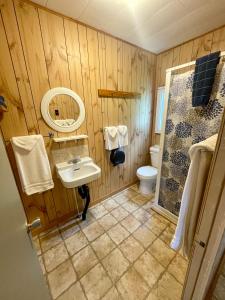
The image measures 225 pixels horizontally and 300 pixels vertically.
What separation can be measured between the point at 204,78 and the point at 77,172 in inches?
67.6

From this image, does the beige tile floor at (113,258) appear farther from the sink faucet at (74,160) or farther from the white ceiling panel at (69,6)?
the white ceiling panel at (69,6)

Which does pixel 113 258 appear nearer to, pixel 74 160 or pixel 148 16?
pixel 74 160

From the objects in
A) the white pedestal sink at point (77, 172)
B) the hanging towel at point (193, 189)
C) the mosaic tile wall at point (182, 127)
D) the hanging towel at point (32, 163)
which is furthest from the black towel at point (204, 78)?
the hanging towel at point (32, 163)

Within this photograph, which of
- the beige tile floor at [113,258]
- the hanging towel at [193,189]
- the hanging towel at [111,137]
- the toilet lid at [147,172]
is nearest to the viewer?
the hanging towel at [193,189]

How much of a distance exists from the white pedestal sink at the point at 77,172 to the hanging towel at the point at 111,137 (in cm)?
35

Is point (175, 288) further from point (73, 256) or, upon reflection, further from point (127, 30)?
point (127, 30)

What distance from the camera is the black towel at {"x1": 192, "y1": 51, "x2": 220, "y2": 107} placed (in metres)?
1.18

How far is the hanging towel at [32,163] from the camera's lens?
1.35m

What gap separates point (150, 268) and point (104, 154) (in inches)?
57.0

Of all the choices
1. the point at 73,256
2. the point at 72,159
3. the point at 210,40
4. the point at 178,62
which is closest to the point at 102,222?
the point at 73,256

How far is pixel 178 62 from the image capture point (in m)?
2.14

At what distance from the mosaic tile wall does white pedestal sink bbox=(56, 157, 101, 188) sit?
93 centimetres

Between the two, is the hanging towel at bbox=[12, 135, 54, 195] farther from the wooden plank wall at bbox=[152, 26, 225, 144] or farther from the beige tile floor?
the wooden plank wall at bbox=[152, 26, 225, 144]

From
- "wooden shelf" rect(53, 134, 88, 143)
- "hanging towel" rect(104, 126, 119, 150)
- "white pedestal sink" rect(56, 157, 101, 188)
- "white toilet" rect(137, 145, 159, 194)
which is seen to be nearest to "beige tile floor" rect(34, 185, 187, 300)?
"white toilet" rect(137, 145, 159, 194)
